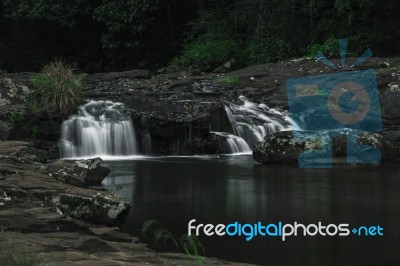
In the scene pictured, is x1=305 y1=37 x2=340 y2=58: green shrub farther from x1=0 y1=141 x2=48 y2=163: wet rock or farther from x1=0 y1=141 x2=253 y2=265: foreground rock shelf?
x1=0 y1=141 x2=253 y2=265: foreground rock shelf

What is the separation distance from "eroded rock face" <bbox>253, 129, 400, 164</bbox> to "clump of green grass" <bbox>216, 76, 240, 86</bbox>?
9.41 metres

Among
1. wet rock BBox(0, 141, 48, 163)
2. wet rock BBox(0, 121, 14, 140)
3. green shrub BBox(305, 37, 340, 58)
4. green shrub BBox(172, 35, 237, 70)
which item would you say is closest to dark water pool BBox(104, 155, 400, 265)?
wet rock BBox(0, 141, 48, 163)

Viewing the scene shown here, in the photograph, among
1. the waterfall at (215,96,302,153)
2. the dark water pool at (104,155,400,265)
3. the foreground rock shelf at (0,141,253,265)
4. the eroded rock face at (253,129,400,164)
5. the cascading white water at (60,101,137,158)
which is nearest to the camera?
the foreground rock shelf at (0,141,253,265)

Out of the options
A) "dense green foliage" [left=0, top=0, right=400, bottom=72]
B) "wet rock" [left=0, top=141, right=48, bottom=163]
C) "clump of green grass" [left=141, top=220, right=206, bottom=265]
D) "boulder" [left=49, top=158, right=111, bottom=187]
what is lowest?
"clump of green grass" [left=141, top=220, right=206, bottom=265]

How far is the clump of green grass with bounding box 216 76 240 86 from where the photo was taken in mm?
24453

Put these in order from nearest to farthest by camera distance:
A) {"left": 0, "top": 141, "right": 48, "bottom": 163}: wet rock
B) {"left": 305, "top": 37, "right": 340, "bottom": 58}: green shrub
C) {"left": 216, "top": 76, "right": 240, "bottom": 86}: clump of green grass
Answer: {"left": 0, "top": 141, "right": 48, "bottom": 163}: wet rock → {"left": 216, "top": 76, "right": 240, "bottom": 86}: clump of green grass → {"left": 305, "top": 37, "right": 340, "bottom": 58}: green shrub

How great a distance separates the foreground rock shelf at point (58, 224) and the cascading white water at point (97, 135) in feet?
24.5

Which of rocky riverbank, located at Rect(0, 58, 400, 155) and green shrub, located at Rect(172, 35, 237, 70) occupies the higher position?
green shrub, located at Rect(172, 35, 237, 70)

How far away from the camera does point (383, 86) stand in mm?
21906

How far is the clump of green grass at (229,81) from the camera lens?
2445 cm

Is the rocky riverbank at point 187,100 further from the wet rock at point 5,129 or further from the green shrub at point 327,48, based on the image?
the green shrub at point 327,48

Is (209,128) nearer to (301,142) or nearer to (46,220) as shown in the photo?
(301,142)

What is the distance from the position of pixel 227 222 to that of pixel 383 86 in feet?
49.0

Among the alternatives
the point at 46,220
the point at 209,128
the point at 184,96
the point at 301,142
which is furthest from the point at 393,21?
the point at 46,220
